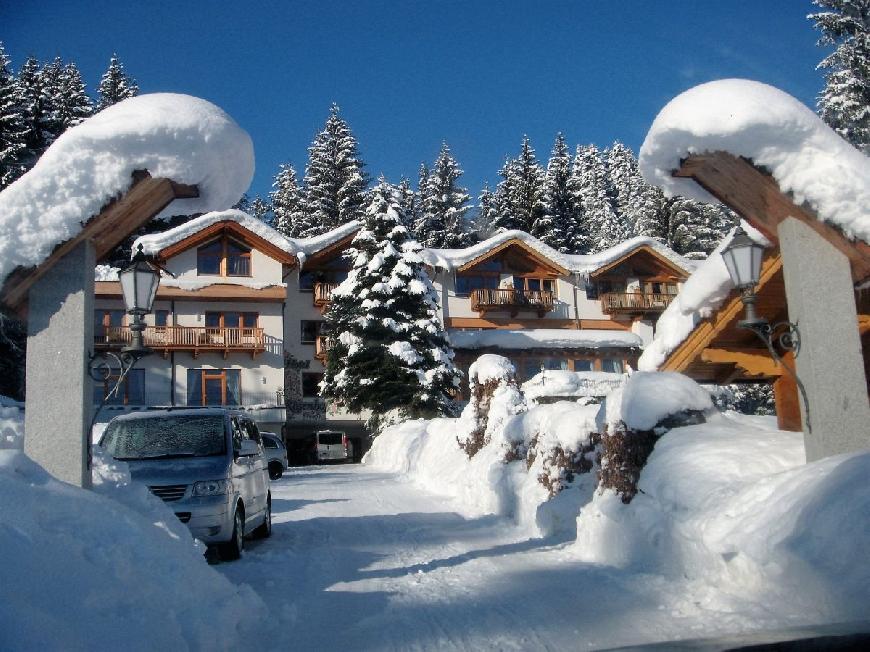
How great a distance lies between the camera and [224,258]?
3859 centimetres

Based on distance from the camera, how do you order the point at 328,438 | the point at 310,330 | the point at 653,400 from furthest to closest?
the point at 310,330 < the point at 328,438 < the point at 653,400

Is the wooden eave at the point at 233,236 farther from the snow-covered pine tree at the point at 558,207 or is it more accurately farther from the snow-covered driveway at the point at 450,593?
the snow-covered driveway at the point at 450,593

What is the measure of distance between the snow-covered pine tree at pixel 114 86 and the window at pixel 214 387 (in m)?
25.5

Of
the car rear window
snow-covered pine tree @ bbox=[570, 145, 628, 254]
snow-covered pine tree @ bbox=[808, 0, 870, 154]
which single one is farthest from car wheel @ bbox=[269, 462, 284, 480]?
snow-covered pine tree @ bbox=[570, 145, 628, 254]

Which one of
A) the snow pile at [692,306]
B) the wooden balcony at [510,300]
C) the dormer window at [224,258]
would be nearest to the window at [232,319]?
the dormer window at [224,258]

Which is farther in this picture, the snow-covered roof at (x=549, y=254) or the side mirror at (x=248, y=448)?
the snow-covered roof at (x=549, y=254)

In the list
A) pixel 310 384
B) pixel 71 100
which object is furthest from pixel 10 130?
pixel 310 384

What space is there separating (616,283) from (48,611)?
44167 millimetres

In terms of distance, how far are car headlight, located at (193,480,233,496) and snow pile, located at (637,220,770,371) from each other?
6567mm

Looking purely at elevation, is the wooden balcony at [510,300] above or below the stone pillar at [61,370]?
above

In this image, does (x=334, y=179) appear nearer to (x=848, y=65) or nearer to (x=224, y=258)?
(x=224, y=258)

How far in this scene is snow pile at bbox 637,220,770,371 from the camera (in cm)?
1065

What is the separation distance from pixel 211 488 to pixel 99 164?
3700 mm

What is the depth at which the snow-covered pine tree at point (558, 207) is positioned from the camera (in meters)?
56.3
